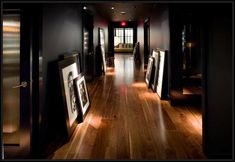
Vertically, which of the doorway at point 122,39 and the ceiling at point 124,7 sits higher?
the doorway at point 122,39

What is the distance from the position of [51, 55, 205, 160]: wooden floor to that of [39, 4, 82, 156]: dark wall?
310mm

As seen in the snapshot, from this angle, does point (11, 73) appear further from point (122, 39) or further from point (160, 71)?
point (122, 39)

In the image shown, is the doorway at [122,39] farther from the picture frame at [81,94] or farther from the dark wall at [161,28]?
the picture frame at [81,94]

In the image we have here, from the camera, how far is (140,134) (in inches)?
159

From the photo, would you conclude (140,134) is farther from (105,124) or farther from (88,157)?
(88,157)

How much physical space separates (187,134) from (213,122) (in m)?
1.05

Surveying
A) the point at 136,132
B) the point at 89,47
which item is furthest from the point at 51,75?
the point at 89,47

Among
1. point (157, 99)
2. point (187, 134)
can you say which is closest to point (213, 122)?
point (187, 134)

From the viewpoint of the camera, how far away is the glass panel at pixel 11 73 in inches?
132

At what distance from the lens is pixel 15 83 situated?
3.54 m

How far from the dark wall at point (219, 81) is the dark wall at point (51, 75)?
6.29ft

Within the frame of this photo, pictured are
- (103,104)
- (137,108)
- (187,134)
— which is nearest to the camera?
(187,134)

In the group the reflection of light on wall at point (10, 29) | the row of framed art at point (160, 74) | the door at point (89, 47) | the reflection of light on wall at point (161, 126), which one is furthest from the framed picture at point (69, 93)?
the door at point (89, 47)

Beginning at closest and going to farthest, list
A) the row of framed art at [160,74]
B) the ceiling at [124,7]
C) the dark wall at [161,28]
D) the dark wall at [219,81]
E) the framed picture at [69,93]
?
the dark wall at [219,81]
the framed picture at [69,93]
the dark wall at [161,28]
the row of framed art at [160,74]
the ceiling at [124,7]
